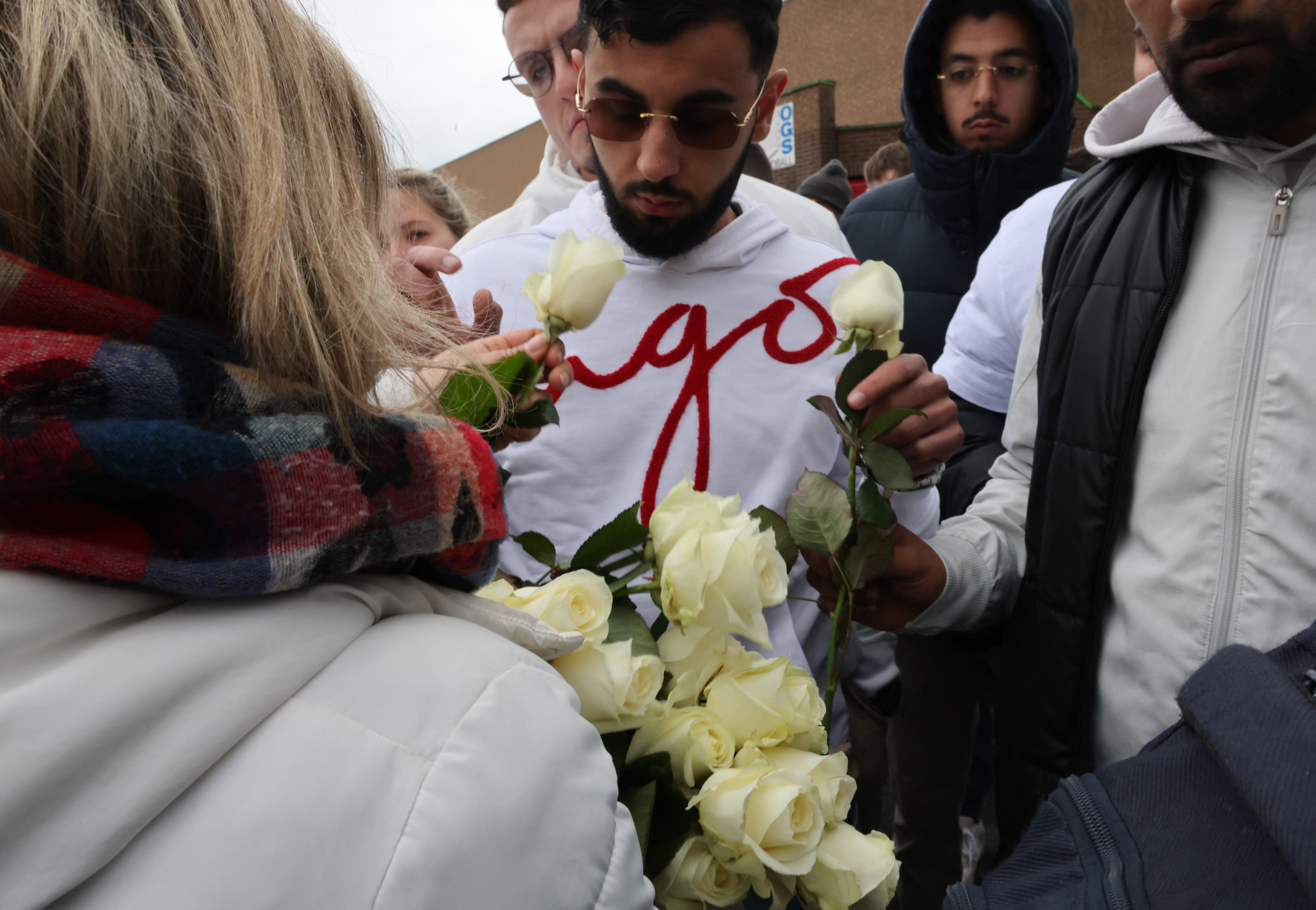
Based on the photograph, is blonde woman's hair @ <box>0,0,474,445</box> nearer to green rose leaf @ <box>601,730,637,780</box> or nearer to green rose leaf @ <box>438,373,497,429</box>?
→ green rose leaf @ <box>438,373,497,429</box>

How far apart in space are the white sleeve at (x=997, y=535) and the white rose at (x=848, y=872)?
0.62m

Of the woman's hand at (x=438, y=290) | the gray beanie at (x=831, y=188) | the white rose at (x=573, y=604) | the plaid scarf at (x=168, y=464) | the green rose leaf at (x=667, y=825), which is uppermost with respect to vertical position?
the plaid scarf at (x=168, y=464)

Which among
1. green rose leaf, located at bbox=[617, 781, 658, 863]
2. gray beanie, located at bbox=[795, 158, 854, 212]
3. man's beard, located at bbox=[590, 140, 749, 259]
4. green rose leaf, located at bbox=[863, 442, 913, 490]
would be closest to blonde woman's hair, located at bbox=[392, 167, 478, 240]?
man's beard, located at bbox=[590, 140, 749, 259]

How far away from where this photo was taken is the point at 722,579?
856 mm

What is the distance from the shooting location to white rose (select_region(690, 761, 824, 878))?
792mm

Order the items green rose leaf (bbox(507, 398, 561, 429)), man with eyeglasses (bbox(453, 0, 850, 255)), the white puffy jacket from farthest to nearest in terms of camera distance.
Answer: man with eyeglasses (bbox(453, 0, 850, 255)) < green rose leaf (bbox(507, 398, 561, 429)) < the white puffy jacket

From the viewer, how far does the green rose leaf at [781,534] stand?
111cm

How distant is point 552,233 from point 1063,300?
98 cm

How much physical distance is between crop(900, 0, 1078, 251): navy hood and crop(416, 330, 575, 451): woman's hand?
2272 mm

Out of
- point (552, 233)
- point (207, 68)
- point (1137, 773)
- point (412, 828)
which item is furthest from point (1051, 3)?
point (412, 828)

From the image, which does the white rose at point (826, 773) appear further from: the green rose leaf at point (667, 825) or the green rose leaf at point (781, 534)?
the green rose leaf at point (781, 534)

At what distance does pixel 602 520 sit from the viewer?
147 centimetres

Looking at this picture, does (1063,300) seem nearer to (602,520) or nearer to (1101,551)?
(1101,551)

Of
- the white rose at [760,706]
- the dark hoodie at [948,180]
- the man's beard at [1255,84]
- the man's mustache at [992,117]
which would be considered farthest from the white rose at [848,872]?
the man's mustache at [992,117]
